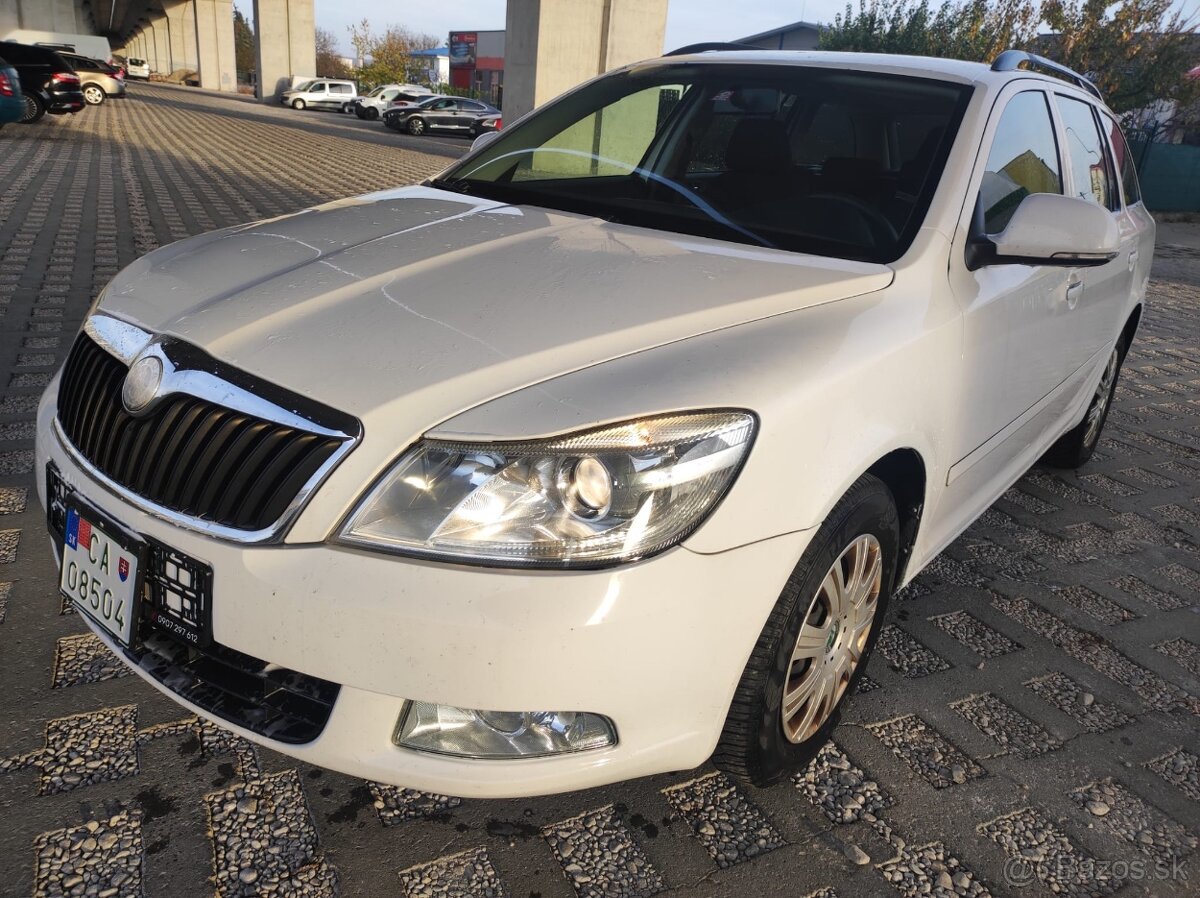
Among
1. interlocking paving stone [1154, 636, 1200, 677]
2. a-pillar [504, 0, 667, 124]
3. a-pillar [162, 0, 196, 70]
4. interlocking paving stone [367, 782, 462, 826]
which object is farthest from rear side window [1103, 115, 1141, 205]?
a-pillar [162, 0, 196, 70]

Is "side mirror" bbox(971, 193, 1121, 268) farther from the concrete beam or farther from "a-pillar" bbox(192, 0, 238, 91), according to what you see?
the concrete beam

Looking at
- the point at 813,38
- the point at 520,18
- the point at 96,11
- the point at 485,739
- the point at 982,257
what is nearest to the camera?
the point at 485,739

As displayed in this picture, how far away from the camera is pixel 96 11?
6675 cm

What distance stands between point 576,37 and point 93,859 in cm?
1463

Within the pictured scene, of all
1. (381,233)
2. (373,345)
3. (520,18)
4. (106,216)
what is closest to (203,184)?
(106,216)

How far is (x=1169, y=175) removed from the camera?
19891 millimetres

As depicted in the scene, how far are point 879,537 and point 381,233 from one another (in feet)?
4.80

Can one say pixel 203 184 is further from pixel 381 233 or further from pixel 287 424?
pixel 287 424

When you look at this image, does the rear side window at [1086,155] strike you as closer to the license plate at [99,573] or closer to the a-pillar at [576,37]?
the license plate at [99,573]

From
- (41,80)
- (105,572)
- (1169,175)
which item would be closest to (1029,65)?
(105,572)

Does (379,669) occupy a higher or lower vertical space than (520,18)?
lower

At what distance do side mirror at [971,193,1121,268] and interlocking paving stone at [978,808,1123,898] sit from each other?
1.33m

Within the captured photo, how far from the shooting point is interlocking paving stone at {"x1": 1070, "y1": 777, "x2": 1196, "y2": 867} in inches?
77.6

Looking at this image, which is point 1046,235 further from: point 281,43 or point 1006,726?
point 281,43
